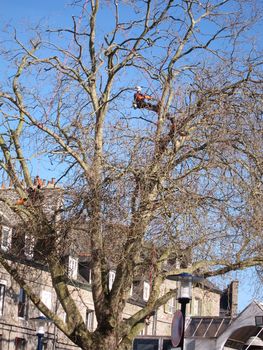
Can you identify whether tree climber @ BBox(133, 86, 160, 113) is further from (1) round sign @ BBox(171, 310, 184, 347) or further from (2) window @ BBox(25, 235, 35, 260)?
(1) round sign @ BBox(171, 310, 184, 347)

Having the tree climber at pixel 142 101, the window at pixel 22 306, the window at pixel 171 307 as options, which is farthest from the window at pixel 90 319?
the tree climber at pixel 142 101

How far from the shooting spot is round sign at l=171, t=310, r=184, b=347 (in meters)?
17.5

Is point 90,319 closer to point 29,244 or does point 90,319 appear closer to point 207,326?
point 207,326

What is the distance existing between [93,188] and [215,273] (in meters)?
4.66

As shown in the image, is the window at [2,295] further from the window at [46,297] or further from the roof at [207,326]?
the roof at [207,326]

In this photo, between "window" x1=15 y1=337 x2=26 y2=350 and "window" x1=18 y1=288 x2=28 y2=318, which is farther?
"window" x1=18 y1=288 x2=28 y2=318

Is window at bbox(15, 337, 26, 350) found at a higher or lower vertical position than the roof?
higher

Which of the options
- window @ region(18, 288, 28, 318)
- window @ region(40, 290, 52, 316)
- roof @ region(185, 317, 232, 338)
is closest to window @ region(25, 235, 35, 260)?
roof @ region(185, 317, 232, 338)

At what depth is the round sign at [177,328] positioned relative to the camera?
57.5 feet

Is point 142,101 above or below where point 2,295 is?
above

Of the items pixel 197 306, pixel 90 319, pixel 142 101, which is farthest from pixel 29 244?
pixel 197 306

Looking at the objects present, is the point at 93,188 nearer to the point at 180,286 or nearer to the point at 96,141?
the point at 96,141

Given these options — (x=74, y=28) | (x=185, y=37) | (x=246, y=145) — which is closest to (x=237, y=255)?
(x=246, y=145)

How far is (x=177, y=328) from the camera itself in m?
17.7
